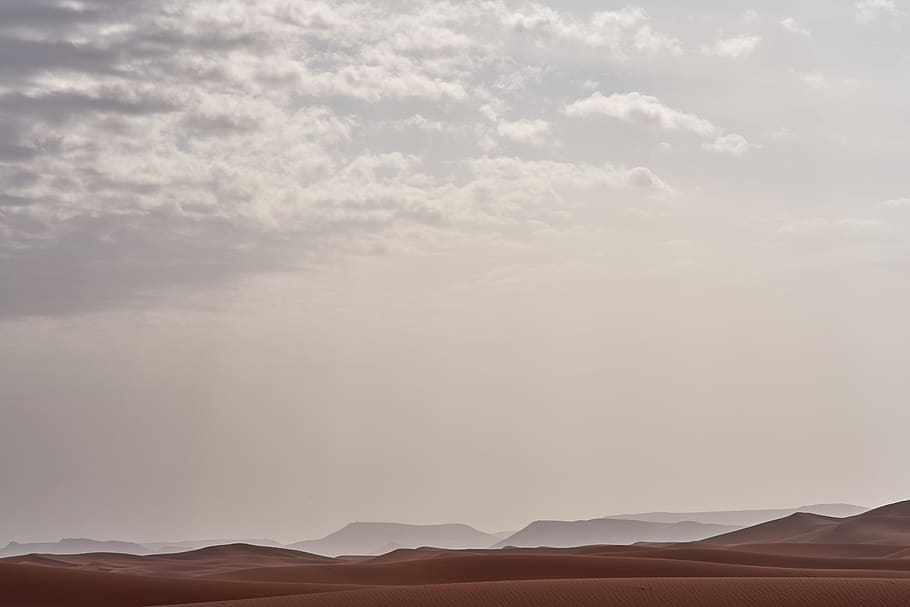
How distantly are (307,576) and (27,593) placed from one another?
1119 centimetres

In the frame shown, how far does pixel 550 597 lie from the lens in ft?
62.0

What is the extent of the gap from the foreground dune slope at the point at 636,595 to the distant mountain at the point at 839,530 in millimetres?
43868

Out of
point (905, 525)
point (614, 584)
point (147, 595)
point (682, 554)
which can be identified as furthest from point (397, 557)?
point (614, 584)

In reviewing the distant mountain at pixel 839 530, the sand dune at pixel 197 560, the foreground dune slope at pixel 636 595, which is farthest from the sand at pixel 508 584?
the sand dune at pixel 197 560

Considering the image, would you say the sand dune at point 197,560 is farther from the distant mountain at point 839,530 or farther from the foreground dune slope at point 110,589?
the distant mountain at point 839,530

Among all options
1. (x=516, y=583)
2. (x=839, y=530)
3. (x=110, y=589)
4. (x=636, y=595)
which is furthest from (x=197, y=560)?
(x=636, y=595)

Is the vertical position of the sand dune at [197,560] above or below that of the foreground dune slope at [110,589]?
above

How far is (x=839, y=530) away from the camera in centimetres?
7269

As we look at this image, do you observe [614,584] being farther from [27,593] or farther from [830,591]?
[27,593]

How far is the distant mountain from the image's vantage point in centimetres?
6794

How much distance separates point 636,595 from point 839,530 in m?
58.3

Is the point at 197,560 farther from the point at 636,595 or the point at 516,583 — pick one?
the point at 636,595

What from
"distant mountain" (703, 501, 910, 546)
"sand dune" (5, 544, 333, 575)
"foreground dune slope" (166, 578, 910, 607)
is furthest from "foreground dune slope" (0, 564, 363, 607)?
"distant mountain" (703, 501, 910, 546)

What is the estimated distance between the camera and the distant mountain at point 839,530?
2675 inches
